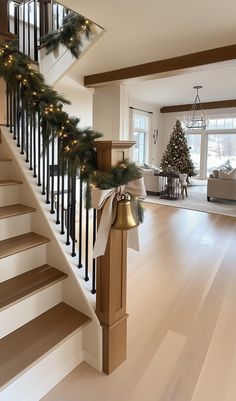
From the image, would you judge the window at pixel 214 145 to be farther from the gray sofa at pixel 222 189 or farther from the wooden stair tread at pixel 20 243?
the wooden stair tread at pixel 20 243

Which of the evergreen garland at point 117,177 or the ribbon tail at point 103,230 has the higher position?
the evergreen garland at point 117,177

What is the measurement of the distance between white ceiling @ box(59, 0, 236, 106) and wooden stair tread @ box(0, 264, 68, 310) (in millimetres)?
2855

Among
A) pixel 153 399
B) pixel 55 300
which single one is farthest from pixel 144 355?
pixel 55 300

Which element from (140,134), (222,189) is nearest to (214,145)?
(140,134)

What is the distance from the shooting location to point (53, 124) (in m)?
1.85

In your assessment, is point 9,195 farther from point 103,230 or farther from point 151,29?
point 151,29

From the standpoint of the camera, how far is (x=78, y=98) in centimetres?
691

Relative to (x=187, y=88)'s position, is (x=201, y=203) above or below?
below

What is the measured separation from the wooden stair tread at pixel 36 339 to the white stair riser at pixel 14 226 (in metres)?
0.60

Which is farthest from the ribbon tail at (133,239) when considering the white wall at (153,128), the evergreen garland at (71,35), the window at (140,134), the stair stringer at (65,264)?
the white wall at (153,128)

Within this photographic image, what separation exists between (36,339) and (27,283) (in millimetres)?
335

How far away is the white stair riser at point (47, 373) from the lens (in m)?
1.45

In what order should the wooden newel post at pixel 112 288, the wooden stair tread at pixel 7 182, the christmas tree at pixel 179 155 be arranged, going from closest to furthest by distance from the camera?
the wooden newel post at pixel 112 288 < the wooden stair tread at pixel 7 182 < the christmas tree at pixel 179 155

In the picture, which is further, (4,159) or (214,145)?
(214,145)
